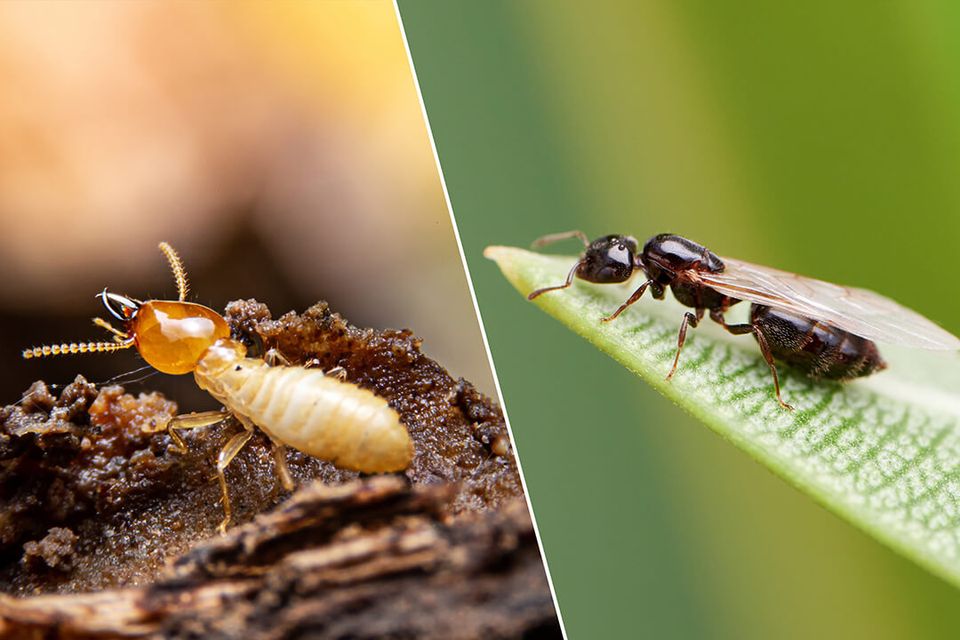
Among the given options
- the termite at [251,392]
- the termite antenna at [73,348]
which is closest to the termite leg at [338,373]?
the termite at [251,392]

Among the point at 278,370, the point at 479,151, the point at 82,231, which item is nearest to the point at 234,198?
the point at 82,231

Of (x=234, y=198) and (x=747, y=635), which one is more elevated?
(x=234, y=198)

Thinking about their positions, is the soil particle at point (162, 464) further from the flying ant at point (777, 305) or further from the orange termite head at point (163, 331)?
the flying ant at point (777, 305)

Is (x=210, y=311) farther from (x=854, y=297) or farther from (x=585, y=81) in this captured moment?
(x=585, y=81)

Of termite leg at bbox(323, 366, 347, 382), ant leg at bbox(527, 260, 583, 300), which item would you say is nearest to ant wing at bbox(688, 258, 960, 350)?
ant leg at bbox(527, 260, 583, 300)

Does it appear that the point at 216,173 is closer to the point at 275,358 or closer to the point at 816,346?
the point at 275,358

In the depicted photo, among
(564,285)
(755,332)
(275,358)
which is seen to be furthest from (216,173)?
(755,332)

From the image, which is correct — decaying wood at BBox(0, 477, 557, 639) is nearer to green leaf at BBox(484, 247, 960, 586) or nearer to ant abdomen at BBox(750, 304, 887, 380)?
green leaf at BBox(484, 247, 960, 586)
